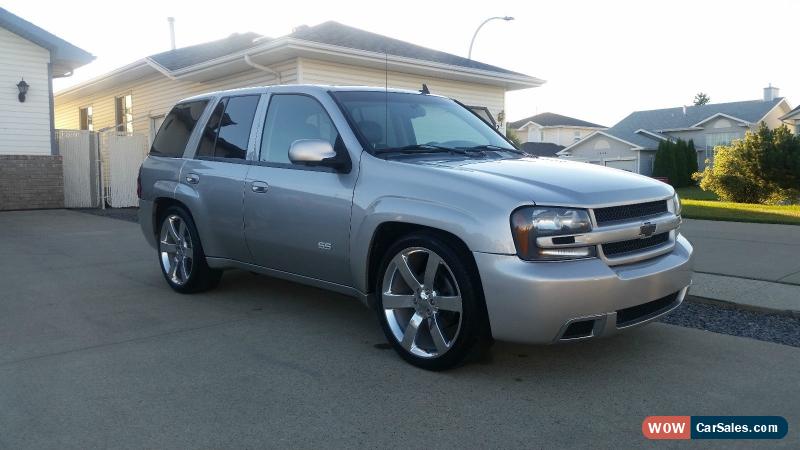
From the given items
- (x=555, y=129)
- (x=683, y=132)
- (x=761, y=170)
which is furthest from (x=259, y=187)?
(x=555, y=129)

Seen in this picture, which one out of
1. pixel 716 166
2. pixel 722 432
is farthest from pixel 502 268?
pixel 716 166

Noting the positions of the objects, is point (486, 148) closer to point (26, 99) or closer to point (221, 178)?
point (221, 178)

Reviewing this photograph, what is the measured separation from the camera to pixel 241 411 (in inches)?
147

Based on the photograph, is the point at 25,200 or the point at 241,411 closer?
the point at 241,411

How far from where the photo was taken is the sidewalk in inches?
244

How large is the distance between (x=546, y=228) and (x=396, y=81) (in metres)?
13.0

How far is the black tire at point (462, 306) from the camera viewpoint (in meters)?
4.04

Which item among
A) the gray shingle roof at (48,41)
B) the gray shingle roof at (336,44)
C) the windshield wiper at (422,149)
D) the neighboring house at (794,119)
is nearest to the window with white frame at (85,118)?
the gray shingle roof at (336,44)

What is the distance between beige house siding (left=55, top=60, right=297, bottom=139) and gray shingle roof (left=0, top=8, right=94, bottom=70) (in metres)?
2.11

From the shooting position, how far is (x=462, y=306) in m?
4.07

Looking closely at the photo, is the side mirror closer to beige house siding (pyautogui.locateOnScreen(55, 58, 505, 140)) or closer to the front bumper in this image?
the front bumper

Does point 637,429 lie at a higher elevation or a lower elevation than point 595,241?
lower

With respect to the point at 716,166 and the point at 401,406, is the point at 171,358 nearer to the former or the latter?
the point at 401,406

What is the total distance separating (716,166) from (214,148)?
72.8ft
